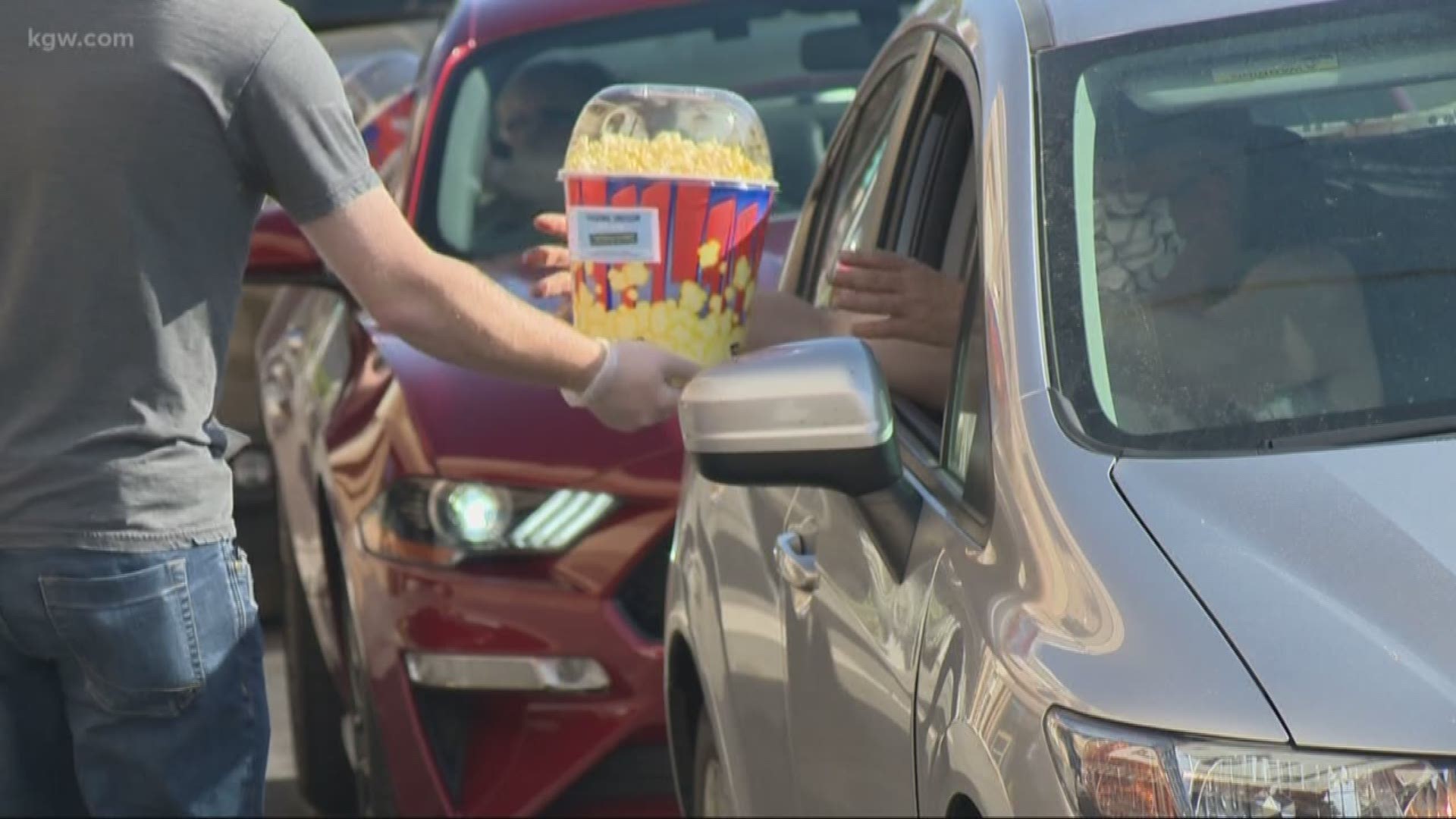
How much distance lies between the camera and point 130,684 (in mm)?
3842

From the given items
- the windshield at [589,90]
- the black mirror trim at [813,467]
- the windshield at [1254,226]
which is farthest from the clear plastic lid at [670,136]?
the windshield at [589,90]

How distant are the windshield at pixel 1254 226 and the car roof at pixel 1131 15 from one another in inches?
0.8

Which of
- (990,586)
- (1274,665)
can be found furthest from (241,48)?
(1274,665)

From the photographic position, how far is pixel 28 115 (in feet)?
12.2

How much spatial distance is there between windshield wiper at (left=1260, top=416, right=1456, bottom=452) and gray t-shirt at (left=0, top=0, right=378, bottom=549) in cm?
129

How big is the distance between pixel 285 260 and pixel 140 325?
2.67 meters

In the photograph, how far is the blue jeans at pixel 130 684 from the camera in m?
3.81

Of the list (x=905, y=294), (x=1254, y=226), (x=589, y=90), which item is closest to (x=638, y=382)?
(x=905, y=294)

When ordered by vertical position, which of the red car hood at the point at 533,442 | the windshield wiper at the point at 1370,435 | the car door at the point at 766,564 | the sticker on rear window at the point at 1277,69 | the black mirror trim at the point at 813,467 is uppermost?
the sticker on rear window at the point at 1277,69

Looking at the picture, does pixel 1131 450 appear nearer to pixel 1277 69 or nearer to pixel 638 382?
pixel 1277 69

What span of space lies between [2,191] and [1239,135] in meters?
1.56

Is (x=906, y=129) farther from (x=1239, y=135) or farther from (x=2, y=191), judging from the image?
(x=2, y=191)

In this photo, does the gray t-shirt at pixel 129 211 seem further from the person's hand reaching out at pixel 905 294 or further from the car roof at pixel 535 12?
the car roof at pixel 535 12

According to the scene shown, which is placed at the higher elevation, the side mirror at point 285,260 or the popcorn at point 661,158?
the popcorn at point 661,158
